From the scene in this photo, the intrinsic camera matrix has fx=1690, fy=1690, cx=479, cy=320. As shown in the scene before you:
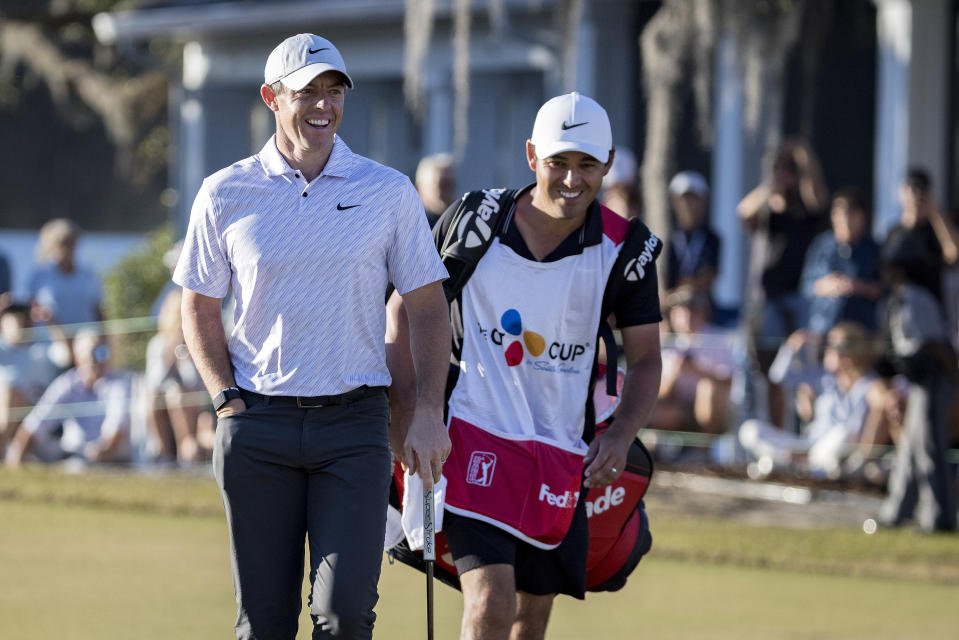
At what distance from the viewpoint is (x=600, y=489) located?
18.8 ft

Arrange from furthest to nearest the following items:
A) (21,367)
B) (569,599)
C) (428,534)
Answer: (21,367)
(569,599)
(428,534)

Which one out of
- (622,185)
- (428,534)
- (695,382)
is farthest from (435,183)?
(428,534)

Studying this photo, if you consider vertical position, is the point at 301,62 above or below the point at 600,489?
above

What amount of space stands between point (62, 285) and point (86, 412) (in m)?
1.36

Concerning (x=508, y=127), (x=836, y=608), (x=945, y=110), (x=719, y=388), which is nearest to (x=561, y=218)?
(x=836, y=608)

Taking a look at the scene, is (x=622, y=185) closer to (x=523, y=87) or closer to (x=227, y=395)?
(x=523, y=87)

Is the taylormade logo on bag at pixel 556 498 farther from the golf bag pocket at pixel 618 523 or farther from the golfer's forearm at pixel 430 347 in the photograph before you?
the golfer's forearm at pixel 430 347

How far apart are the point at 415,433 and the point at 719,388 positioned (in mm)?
6686

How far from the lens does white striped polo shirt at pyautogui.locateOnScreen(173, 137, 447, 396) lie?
4723 mm

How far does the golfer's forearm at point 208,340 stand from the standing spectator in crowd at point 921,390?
20.3ft

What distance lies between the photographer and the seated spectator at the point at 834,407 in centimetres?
1076

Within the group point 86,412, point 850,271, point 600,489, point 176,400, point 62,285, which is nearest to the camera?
point 600,489

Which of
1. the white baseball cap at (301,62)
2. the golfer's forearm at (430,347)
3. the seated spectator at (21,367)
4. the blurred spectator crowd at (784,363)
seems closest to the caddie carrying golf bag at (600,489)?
the golfer's forearm at (430,347)

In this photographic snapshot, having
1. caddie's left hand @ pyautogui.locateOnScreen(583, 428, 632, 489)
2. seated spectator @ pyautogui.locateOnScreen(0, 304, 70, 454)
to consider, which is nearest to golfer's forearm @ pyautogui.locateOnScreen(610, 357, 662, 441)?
caddie's left hand @ pyautogui.locateOnScreen(583, 428, 632, 489)
